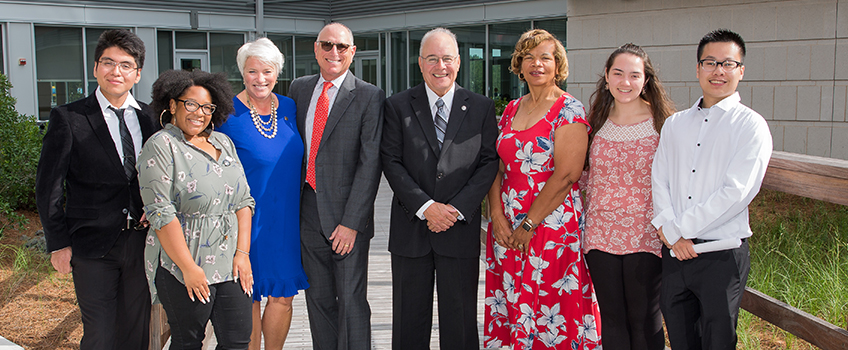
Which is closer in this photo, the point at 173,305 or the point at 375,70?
the point at 173,305

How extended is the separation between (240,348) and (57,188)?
114 cm

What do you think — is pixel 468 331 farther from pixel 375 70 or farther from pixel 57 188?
pixel 375 70

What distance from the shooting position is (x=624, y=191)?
305cm

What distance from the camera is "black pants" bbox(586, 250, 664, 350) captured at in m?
3.02

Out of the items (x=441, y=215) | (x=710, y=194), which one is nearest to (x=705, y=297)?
(x=710, y=194)

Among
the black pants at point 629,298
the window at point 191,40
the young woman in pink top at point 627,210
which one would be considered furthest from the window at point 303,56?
the black pants at point 629,298

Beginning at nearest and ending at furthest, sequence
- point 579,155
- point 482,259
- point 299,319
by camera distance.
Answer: point 579,155 → point 299,319 → point 482,259

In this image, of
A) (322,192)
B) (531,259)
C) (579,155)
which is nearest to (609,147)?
(579,155)

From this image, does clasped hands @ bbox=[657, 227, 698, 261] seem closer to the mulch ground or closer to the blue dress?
the blue dress

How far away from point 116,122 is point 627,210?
2.54m

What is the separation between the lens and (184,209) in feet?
9.07

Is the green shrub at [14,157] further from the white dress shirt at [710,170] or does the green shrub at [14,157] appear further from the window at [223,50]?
the window at [223,50]

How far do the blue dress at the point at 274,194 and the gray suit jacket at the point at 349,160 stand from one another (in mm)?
134

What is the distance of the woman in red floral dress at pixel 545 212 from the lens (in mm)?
3268
